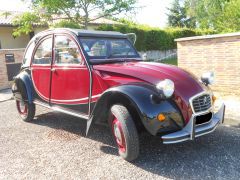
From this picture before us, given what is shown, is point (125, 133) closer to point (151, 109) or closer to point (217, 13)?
point (151, 109)

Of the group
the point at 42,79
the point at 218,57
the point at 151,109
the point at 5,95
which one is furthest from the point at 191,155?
the point at 5,95

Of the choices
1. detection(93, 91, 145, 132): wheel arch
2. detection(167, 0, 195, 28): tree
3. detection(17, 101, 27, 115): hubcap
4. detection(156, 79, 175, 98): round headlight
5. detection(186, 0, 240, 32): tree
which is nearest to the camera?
detection(156, 79, 175, 98): round headlight

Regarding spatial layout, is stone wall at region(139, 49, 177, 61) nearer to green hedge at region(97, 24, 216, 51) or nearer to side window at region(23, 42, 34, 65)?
green hedge at region(97, 24, 216, 51)

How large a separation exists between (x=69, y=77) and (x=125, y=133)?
1680 millimetres

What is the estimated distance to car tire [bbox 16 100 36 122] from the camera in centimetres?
623

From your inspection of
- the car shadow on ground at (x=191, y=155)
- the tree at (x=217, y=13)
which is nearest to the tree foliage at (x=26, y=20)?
the tree at (x=217, y=13)

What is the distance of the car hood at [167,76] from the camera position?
3975mm

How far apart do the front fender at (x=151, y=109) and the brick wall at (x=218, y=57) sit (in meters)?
4.41

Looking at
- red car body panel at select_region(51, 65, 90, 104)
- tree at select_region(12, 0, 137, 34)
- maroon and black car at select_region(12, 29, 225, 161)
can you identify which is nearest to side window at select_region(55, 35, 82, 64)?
maroon and black car at select_region(12, 29, 225, 161)

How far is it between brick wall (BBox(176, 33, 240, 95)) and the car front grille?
383cm

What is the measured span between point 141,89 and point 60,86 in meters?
1.88

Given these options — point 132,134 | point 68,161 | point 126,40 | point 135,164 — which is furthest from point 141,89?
point 126,40

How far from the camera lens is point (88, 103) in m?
4.79

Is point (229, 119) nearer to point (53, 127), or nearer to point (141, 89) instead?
point (141, 89)
